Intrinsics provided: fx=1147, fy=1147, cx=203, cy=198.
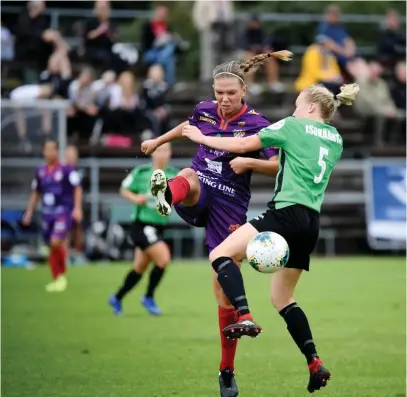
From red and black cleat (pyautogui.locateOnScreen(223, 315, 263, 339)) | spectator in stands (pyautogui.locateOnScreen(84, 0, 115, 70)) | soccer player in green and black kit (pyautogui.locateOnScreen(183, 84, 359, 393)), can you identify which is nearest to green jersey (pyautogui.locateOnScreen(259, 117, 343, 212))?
soccer player in green and black kit (pyautogui.locateOnScreen(183, 84, 359, 393))

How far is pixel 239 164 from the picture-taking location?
812 cm

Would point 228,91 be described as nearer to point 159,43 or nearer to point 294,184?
point 294,184

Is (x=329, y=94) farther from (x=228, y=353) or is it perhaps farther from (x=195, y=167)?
(x=228, y=353)

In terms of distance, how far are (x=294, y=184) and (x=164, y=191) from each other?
3.17ft

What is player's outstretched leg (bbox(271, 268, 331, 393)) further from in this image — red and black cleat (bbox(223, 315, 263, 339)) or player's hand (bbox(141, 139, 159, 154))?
player's hand (bbox(141, 139, 159, 154))

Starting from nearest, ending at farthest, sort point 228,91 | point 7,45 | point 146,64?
point 228,91 → point 7,45 → point 146,64

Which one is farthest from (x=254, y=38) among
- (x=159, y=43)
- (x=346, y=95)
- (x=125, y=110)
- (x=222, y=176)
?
(x=346, y=95)

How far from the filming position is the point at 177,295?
16.9m

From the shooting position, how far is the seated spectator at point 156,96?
23.8 m

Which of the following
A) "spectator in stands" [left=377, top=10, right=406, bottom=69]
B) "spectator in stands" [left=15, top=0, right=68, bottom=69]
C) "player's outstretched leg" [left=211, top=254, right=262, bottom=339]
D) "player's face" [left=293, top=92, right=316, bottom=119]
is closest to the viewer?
"player's outstretched leg" [left=211, top=254, right=262, bottom=339]

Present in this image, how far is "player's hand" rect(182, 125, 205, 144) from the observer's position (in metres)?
8.06

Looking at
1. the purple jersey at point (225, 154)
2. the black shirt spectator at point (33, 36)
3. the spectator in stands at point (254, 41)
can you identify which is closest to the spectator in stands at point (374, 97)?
the spectator in stands at point (254, 41)

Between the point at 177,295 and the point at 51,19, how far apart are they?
11.2 metres

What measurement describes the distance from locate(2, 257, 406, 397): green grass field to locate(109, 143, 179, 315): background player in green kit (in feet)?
1.10
